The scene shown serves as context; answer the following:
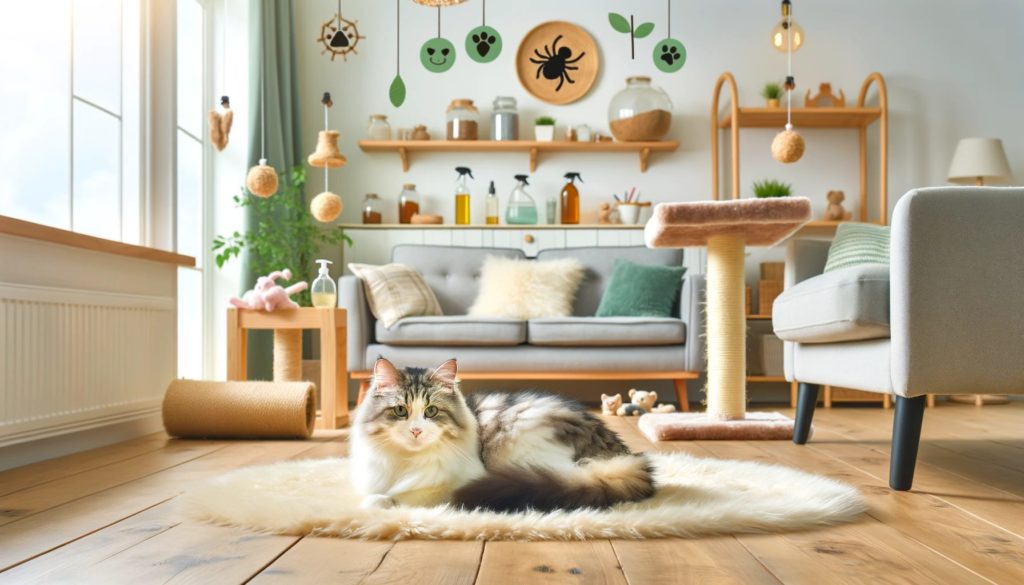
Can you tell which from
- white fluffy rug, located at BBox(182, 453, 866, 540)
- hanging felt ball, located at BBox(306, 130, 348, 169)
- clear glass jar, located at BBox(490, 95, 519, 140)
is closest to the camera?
white fluffy rug, located at BBox(182, 453, 866, 540)

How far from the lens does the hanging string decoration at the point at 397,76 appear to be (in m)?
4.96

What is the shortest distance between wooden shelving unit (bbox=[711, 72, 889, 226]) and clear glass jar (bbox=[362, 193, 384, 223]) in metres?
1.88

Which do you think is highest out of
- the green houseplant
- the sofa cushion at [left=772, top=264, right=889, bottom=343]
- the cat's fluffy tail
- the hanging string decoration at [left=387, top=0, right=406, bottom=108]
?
the hanging string decoration at [left=387, top=0, right=406, bottom=108]

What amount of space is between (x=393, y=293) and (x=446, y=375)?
2.53 m

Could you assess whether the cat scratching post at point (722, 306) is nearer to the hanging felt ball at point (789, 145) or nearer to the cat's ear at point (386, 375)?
the cat's ear at point (386, 375)

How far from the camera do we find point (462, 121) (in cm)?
491

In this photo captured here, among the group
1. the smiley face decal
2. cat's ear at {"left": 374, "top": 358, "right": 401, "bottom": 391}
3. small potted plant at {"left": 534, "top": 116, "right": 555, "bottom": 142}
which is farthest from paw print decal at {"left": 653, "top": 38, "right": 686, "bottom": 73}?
cat's ear at {"left": 374, "top": 358, "right": 401, "bottom": 391}

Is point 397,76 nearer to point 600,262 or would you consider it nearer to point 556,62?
point 556,62

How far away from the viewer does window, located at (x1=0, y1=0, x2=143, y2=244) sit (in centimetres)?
253

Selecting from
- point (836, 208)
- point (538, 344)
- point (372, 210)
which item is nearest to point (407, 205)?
point (372, 210)

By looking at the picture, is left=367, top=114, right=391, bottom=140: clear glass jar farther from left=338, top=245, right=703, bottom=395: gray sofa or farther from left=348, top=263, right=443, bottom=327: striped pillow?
left=338, top=245, right=703, bottom=395: gray sofa

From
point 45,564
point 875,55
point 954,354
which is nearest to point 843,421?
point 954,354

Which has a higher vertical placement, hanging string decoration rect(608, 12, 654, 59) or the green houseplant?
hanging string decoration rect(608, 12, 654, 59)

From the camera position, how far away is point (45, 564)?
1276mm
